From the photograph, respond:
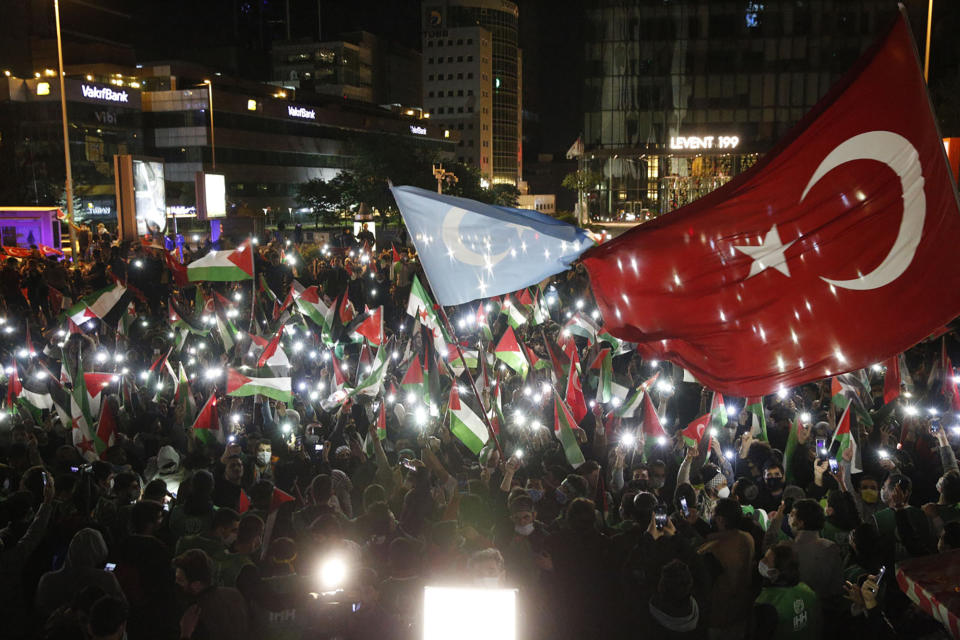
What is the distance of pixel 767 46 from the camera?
62.5 meters

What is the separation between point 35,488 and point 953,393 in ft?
28.7

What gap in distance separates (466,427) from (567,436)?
104 centimetres

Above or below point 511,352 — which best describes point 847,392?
below

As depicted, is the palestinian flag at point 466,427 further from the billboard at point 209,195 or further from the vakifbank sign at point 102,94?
the vakifbank sign at point 102,94

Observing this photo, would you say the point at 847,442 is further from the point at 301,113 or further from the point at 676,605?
the point at 301,113

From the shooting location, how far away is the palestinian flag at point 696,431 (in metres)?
7.95

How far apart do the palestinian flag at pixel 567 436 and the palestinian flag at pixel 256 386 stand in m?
3.10

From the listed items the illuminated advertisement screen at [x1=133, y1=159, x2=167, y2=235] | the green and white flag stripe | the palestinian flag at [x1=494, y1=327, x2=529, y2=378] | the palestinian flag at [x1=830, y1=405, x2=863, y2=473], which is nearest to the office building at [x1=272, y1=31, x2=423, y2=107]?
the illuminated advertisement screen at [x1=133, y1=159, x2=167, y2=235]

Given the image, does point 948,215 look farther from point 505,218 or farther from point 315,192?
point 315,192

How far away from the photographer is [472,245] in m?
6.62

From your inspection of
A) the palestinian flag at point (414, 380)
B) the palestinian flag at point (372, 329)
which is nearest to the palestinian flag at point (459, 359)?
the palestinian flag at point (372, 329)

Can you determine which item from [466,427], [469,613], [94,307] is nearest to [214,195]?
[94,307]

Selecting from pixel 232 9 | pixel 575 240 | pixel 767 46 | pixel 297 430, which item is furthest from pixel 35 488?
pixel 232 9

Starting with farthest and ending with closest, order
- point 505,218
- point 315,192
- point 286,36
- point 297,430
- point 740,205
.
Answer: point 286,36 → point 315,192 → point 297,430 → point 505,218 → point 740,205
